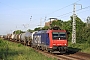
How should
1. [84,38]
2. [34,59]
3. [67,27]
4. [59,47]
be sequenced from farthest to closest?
[67,27] → [84,38] → [59,47] → [34,59]

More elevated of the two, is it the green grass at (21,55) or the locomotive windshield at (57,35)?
the locomotive windshield at (57,35)

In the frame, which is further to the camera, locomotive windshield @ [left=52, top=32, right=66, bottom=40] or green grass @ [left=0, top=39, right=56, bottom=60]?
locomotive windshield @ [left=52, top=32, right=66, bottom=40]

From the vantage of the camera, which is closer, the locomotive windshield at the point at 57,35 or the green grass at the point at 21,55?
the green grass at the point at 21,55

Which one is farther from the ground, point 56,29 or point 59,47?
point 56,29

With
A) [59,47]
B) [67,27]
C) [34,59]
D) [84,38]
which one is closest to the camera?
[34,59]

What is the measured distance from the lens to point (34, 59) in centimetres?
1853

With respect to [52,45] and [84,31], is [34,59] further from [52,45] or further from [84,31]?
[84,31]

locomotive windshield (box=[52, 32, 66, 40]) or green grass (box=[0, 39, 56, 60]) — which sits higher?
locomotive windshield (box=[52, 32, 66, 40])

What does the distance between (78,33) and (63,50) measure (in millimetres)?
29652

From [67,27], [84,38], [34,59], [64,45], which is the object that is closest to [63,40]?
[64,45]

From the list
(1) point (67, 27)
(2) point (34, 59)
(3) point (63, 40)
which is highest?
(1) point (67, 27)

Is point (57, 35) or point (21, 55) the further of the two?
point (57, 35)

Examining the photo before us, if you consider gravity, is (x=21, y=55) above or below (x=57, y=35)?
below

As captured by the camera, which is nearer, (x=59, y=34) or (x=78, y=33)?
(x=59, y=34)
